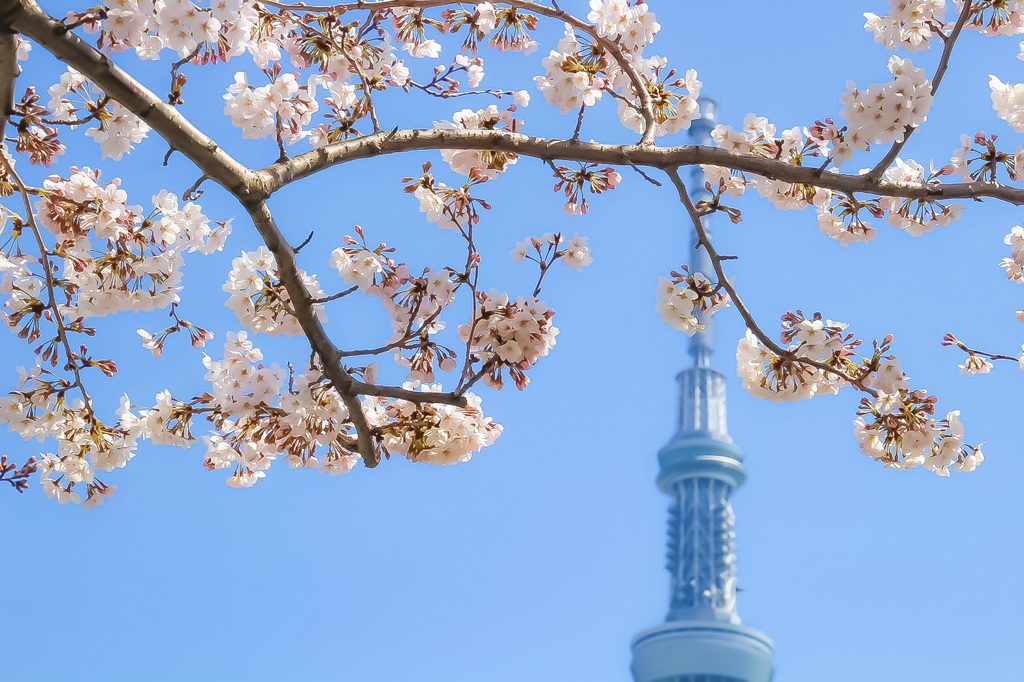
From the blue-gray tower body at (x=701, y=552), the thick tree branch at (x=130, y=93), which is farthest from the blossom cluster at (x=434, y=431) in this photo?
the blue-gray tower body at (x=701, y=552)

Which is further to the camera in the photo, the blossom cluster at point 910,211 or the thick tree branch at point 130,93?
the blossom cluster at point 910,211

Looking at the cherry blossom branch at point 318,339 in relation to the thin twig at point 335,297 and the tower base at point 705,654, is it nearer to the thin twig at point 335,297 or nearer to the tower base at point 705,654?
the thin twig at point 335,297

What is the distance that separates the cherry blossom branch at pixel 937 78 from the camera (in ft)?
10.0

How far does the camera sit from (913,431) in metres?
3.31

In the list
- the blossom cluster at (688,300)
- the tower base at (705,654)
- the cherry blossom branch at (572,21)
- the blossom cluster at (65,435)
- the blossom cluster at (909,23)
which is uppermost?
the tower base at (705,654)

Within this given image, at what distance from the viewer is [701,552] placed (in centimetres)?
7306

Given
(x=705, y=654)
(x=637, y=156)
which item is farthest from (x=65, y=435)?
(x=705, y=654)

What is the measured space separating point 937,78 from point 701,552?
7239 cm

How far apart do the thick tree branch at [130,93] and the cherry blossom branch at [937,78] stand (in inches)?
67.7

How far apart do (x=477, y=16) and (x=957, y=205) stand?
1.79m

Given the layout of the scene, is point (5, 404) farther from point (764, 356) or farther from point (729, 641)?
point (729, 641)

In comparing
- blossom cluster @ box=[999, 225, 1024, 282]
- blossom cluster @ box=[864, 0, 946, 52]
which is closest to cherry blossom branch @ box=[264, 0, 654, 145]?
blossom cluster @ box=[864, 0, 946, 52]

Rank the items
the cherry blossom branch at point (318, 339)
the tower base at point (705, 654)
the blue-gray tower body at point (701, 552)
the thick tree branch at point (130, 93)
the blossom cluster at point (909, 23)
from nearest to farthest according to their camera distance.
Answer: the thick tree branch at point (130, 93), the cherry blossom branch at point (318, 339), the blossom cluster at point (909, 23), the tower base at point (705, 654), the blue-gray tower body at point (701, 552)

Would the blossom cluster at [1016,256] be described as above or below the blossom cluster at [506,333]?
above
